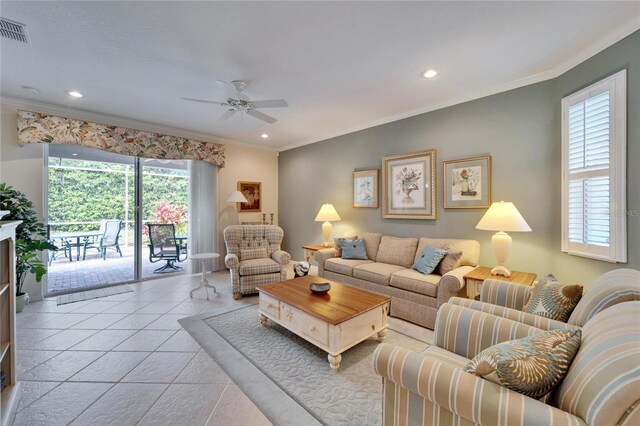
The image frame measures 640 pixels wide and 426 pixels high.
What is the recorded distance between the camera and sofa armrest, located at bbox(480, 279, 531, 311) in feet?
6.07

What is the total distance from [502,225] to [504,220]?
58 mm

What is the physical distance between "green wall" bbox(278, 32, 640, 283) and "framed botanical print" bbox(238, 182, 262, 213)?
96.2 inches

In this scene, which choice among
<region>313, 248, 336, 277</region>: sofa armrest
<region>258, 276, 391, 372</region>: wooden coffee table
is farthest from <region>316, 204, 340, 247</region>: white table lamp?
<region>258, 276, 391, 372</region>: wooden coffee table

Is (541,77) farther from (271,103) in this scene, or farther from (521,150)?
(271,103)

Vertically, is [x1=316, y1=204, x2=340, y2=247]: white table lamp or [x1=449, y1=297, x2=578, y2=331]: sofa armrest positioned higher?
[x1=316, y1=204, x2=340, y2=247]: white table lamp

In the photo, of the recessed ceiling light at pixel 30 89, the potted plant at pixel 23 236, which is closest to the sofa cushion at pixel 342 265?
the potted plant at pixel 23 236

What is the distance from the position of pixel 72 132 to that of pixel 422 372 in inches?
199

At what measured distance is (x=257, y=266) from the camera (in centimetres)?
374

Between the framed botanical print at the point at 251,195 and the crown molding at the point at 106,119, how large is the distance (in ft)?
3.18

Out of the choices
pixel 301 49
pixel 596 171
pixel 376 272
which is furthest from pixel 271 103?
pixel 596 171

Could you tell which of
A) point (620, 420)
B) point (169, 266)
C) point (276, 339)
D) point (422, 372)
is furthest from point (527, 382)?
point (169, 266)

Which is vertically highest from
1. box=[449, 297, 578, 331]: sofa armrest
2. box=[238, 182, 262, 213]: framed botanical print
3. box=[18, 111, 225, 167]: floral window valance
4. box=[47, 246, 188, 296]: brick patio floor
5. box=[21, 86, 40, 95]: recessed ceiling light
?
box=[21, 86, 40, 95]: recessed ceiling light

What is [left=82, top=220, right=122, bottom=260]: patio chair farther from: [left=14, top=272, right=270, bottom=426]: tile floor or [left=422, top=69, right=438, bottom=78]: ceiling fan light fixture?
[left=422, top=69, right=438, bottom=78]: ceiling fan light fixture

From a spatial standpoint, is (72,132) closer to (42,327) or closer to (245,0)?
(42,327)
